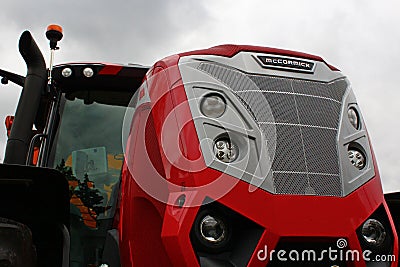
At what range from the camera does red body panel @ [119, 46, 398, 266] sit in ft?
7.91

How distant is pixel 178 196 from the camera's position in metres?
2.48

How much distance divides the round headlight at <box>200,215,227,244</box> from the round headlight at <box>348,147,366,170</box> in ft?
2.31

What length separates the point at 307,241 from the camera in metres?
2.46

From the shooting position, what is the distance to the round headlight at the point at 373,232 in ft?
8.50

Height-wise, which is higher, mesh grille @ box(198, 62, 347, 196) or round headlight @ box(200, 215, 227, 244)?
mesh grille @ box(198, 62, 347, 196)

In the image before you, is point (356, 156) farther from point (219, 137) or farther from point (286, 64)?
point (219, 137)

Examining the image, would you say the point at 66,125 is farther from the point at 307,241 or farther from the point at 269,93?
the point at 307,241

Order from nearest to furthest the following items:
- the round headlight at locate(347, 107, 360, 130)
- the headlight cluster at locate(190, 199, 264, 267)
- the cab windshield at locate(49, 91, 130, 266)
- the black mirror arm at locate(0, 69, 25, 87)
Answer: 1. the headlight cluster at locate(190, 199, 264, 267)
2. the round headlight at locate(347, 107, 360, 130)
3. the black mirror arm at locate(0, 69, 25, 87)
4. the cab windshield at locate(49, 91, 130, 266)

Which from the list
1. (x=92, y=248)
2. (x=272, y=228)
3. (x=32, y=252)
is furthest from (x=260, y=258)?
(x=92, y=248)

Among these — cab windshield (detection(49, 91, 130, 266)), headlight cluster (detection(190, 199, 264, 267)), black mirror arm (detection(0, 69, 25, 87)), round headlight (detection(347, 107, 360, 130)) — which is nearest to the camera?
headlight cluster (detection(190, 199, 264, 267))

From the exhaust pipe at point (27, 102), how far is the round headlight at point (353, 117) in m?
1.51

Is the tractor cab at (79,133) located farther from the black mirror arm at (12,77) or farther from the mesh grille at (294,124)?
the mesh grille at (294,124)
